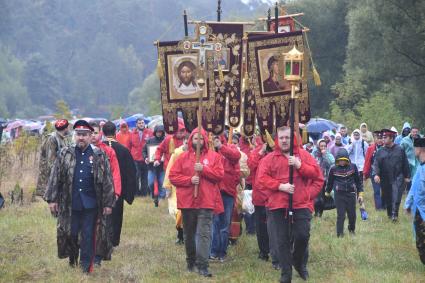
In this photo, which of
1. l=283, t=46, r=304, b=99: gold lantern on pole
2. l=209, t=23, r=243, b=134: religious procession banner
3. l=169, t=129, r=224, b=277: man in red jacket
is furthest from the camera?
l=209, t=23, r=243, b=134: religious procession banner

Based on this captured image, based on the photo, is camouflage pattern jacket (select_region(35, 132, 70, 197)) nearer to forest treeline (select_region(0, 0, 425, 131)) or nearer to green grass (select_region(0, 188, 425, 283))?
green grass (select_region(0, 188, 425, 283))

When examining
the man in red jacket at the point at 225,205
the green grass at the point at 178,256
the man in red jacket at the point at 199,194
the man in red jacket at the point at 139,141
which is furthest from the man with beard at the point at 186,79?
the man in red jacket at the point at 139,141

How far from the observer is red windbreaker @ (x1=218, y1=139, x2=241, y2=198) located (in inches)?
529

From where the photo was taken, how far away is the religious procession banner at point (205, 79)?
45.9ft

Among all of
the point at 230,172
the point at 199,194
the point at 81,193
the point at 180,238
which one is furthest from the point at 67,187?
the point at 180,238

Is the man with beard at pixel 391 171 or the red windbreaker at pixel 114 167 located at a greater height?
the red windbreaker at pixel 114 167

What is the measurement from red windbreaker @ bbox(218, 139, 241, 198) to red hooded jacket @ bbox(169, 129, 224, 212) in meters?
0.94

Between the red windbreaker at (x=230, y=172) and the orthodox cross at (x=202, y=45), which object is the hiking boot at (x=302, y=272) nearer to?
the red windbreaker at (x=230, y=172)

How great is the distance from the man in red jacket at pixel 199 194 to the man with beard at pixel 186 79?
6.85 ft

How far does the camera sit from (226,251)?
14188 mm

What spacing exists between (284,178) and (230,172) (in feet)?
9.00

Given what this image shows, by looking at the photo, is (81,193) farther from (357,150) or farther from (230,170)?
(357,150)

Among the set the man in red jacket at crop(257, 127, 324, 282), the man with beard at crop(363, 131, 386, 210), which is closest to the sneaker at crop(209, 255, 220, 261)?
the man in red jacket at crop(257, 127, 324, 282)

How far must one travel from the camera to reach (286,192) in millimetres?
10945
